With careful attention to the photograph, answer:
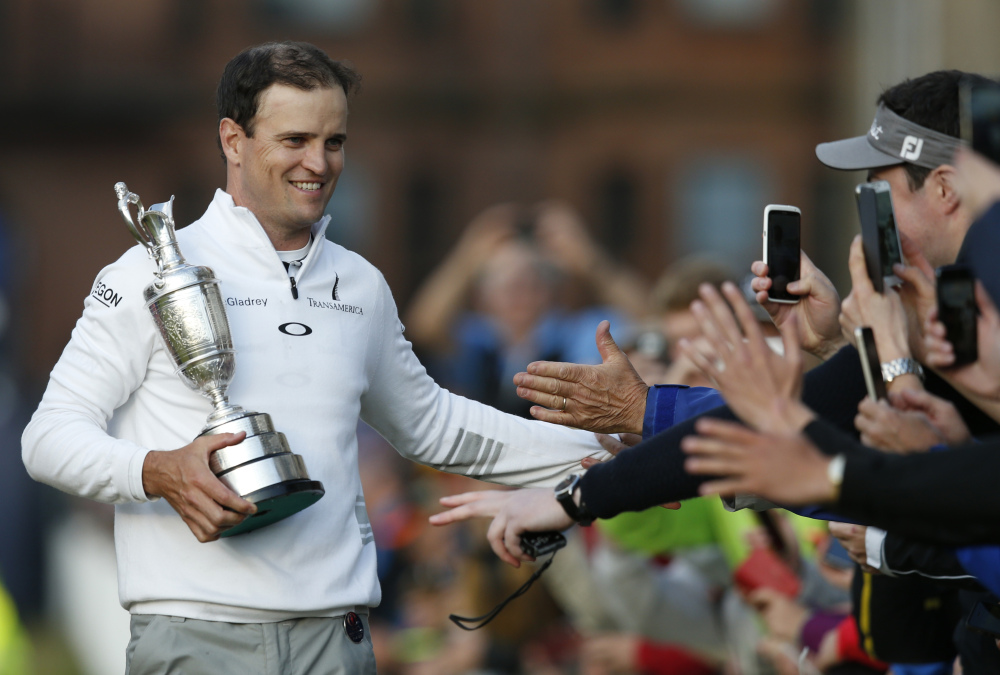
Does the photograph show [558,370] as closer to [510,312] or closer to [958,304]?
[958,304]

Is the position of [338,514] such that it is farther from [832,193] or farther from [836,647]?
[832,193]

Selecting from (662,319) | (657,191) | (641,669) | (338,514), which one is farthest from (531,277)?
(657,191)

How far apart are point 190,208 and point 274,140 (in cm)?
2656

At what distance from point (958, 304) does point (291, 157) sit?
1.85 m

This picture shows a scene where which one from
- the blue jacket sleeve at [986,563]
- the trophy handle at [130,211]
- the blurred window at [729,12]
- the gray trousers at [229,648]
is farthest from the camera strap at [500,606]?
the blurred window at [729,12]

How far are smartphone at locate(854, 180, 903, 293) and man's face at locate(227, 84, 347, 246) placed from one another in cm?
149

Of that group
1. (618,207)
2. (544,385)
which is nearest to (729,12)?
(618,207)

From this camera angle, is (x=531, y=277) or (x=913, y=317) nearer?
(x=913, y=317)

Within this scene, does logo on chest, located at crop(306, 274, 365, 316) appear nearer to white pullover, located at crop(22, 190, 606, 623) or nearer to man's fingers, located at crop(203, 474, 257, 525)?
white pullover, located at crop(22, 190, 606, 623)

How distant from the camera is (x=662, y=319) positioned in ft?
23.5

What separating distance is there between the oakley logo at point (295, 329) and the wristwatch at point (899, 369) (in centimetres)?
155

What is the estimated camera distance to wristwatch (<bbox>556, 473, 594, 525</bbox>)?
373cm

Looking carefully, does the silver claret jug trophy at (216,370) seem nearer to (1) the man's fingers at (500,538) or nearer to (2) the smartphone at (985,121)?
(1) the man's fingers at (500,538)

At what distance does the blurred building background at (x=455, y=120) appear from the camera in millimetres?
29328
